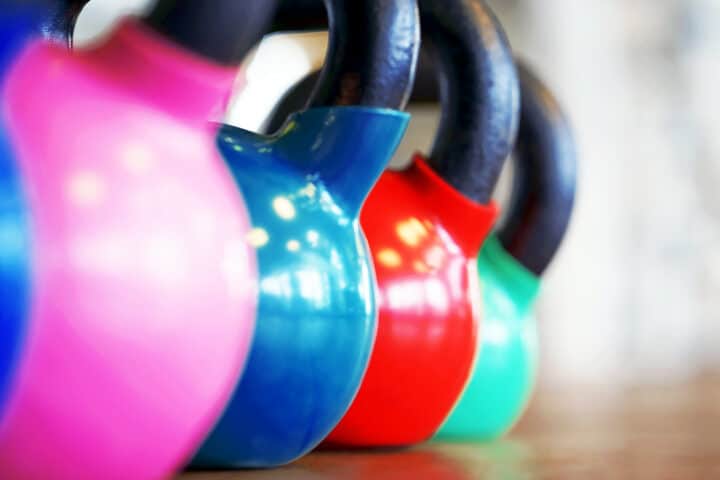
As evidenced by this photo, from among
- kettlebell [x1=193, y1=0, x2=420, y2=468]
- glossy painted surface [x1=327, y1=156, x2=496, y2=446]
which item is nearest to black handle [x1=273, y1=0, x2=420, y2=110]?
kettlebell [x1=193, y1=0, x2=420, y2=468]

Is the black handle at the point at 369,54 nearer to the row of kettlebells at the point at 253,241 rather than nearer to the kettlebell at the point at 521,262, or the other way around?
the row of kettlebells at the point at 253,241

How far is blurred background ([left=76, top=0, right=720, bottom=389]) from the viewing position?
8.57 ft

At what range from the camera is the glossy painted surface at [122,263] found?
1.41 feet

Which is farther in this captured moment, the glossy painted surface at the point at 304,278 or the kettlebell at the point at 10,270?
the glossy painted surface at the point at 304,278

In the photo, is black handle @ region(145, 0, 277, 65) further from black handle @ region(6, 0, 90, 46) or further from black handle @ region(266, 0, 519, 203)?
black handle @ region(266, 0, 519, 203)

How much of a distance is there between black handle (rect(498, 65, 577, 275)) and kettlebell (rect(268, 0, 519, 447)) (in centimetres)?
14

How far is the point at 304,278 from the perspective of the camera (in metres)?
0.66

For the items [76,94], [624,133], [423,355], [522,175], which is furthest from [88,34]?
[624,133]

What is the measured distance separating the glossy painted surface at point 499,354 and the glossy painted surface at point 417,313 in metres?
0.10

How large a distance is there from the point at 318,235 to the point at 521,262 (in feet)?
1.35

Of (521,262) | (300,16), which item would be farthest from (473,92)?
(300,16)

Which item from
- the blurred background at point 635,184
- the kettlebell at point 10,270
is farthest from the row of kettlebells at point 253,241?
the blurred background at point 635,184

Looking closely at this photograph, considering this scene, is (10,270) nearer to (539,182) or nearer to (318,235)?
(318,235)

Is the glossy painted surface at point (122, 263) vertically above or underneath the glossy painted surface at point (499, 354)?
above
